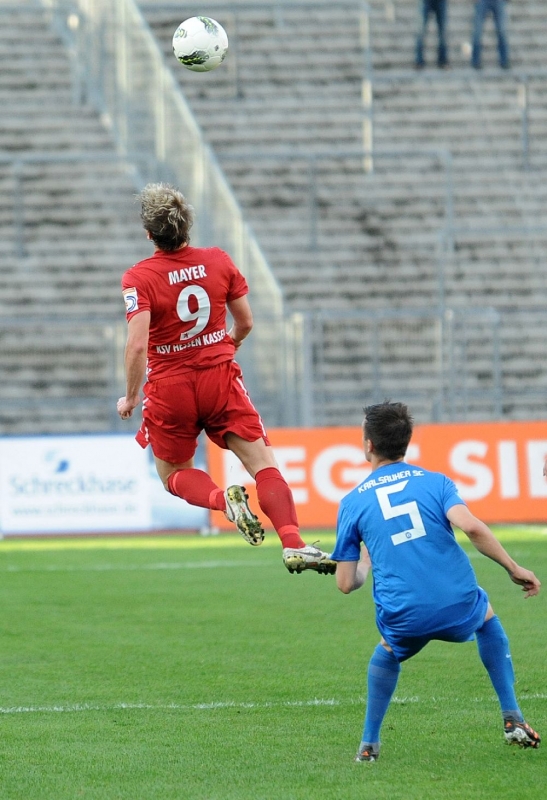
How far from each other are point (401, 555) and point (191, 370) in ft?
7.28

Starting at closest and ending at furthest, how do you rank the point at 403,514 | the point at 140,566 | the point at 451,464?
1. the point at 403,514
2. the point at 140,566
3. the point at 451,464

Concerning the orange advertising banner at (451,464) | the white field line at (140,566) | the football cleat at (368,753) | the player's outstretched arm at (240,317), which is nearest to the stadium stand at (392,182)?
the orange advertising banner at (451,464)

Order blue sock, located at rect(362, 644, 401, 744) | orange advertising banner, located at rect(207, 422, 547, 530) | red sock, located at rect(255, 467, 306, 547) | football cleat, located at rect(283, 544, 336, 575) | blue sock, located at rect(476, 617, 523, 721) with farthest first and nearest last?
1. orange advertising banner, located at rect(207, 422, 547, 530)
2. red sock, located at rect(255, 467, 306, 547)
3. football cleat, located at rect(283, 544, 336, 575)
4. blue sock, located at rect(476, 617, 523, 721)
5. blue sock, located at rect(362, 644, 401, 744)

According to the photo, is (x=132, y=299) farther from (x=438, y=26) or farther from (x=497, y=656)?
(x=438, y=26)

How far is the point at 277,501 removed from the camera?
7.61 m

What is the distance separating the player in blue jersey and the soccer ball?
12.4ft

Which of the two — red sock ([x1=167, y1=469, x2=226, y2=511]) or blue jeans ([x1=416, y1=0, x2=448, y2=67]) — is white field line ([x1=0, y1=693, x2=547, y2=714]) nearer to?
red sock ([x1=167, y1=469, x2=226, y2=511])

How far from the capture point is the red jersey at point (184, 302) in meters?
7.27

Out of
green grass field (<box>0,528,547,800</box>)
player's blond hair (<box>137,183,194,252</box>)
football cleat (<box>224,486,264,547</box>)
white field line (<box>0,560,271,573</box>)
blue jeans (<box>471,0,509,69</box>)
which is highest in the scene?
blue jeans (<box>471,0,509,69</box>)

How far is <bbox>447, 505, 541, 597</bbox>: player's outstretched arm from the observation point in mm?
5445

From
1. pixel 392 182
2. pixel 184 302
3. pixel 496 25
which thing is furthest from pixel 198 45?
pixel 496 25

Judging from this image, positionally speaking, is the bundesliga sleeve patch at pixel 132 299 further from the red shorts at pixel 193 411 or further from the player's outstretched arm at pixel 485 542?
the player's outstretched arm at pixel 485 542

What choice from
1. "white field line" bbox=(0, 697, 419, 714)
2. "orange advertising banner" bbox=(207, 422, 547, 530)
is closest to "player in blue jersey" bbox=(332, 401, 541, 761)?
"white field line" bbox=(0, 697, 419, 714)

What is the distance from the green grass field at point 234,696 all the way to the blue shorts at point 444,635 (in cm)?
49
